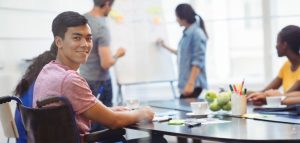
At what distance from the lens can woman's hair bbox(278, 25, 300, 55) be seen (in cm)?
272

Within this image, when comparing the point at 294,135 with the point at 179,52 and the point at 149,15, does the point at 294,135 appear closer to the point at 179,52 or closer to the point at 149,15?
the point at 179,52

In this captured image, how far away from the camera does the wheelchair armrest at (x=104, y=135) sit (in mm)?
1660

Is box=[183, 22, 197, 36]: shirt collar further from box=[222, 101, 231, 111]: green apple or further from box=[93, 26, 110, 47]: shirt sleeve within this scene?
box=[222, 101, 231, 111]: green apple

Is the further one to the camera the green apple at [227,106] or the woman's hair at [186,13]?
the woman's hair at [186,13]

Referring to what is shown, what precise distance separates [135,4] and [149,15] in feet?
0.58

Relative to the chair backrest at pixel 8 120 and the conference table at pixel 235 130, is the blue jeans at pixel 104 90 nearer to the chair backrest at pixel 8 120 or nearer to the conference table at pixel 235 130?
the chair backrest at pixel 8 120

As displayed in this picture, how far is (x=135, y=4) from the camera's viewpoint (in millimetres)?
3857

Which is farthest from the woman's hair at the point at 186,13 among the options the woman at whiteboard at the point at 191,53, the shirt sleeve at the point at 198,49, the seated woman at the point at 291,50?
the seated woman at the point at 291,50

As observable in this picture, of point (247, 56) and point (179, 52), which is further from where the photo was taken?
point (247, 56)

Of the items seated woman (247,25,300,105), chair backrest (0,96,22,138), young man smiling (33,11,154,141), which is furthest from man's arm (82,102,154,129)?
seated woman (247,25,300,105)

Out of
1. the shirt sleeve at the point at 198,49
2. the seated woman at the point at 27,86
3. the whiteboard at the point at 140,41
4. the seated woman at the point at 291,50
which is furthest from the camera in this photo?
the whiteboard at the point at 140,41

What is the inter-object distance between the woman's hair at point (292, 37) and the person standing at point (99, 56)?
47.4 inches

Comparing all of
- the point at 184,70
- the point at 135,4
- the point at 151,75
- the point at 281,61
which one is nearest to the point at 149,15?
the point at 135,4

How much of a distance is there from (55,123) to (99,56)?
48.1 inches
